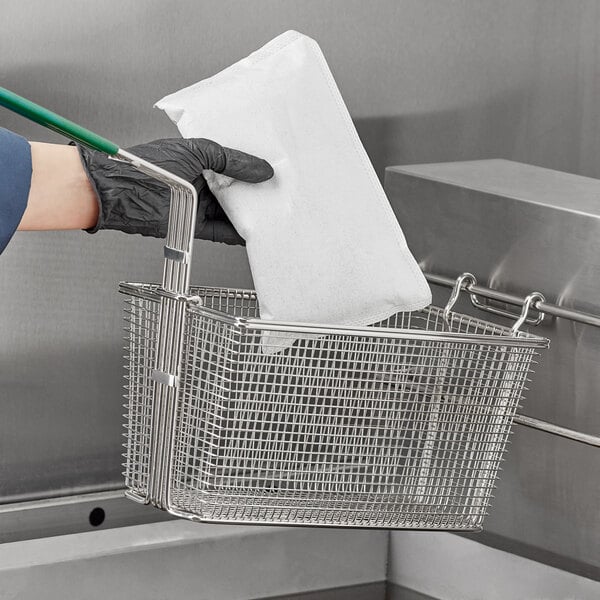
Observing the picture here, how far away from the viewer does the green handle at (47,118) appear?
78 centimetres

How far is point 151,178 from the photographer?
3.15 feet

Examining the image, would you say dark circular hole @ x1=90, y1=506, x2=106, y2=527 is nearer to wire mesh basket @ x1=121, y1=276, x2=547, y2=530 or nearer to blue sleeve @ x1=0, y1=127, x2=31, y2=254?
wire mesh basket @ x1=121, y1=276, x2=547, y2=530

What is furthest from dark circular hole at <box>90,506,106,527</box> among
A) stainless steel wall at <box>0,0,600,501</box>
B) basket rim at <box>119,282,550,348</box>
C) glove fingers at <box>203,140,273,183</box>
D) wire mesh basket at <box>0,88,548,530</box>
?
glove fingers at <box>203,140,273,183</box>

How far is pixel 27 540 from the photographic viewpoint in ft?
3.94

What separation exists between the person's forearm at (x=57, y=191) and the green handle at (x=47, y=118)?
0.40 ft

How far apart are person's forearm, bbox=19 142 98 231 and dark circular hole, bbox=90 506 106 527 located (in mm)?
465

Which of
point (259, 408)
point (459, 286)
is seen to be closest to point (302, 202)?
point (259, 408)

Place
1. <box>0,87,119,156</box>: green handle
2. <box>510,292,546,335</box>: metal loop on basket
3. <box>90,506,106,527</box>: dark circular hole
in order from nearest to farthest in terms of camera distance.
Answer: <box>0,87,119,156</box>: green handle → <box>510,292,546,335</box>: metal loop on basket → <box>90,506,106,527</box>: dark circular hole

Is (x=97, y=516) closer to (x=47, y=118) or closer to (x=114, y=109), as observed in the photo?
(x=114, y=109)

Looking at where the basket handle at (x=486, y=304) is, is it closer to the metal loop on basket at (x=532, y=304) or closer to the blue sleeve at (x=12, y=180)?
the metal loop on basket at (x=532, y=304)

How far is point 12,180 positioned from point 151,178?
0.41 ft

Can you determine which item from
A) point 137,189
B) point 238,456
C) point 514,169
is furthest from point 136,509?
point 514,169

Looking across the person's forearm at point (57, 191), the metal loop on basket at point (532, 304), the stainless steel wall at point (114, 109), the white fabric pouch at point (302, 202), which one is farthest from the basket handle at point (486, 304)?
the person's forearm at point (57, 191)

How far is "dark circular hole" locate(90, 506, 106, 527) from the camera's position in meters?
1.30
